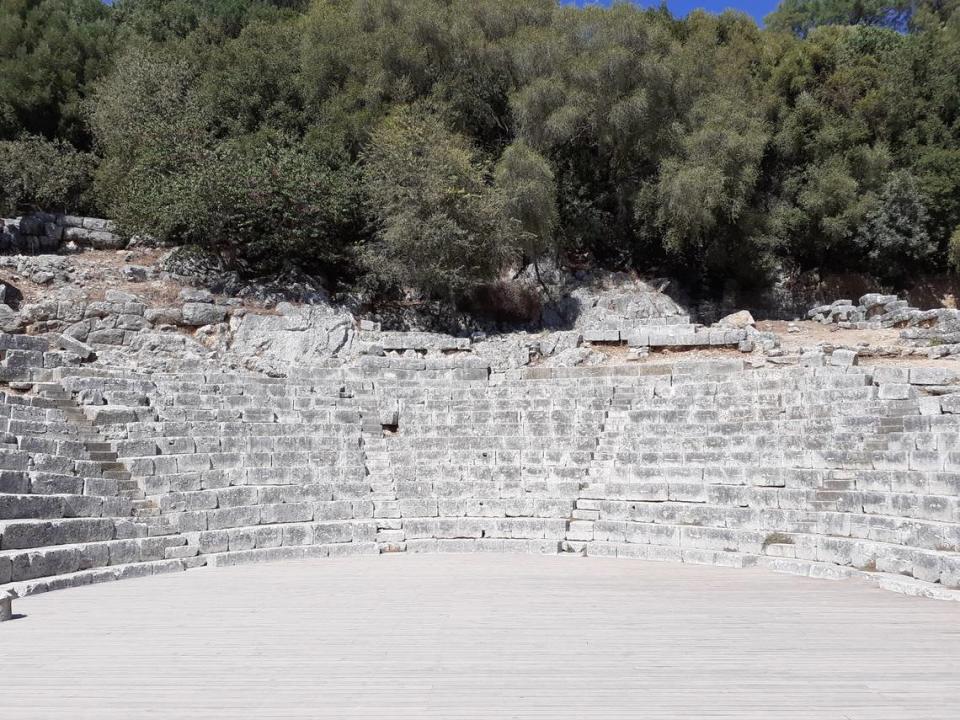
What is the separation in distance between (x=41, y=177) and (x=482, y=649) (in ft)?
71.9

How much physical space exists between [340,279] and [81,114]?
10731 mm

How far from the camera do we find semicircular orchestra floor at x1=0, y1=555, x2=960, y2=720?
4418 mm

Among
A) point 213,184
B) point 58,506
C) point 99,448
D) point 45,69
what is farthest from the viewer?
point 45,69

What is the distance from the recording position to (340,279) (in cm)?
2212

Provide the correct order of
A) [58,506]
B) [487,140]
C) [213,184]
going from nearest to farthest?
[58,506] < [213,184] < [487,140]

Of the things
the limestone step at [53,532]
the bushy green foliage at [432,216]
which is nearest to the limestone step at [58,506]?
the limestone step at [53,532]

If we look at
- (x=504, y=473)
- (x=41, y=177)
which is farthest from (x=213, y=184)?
(x=504, y=473)

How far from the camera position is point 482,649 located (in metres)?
5.62

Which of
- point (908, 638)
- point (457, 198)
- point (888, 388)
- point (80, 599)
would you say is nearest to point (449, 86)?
point (457, 198)

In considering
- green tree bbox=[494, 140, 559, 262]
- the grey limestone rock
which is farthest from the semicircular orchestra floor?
green tree bbox=[494, 140, 559, 262]

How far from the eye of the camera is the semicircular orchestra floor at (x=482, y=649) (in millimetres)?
4418

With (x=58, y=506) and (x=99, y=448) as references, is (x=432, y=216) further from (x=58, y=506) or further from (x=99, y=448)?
(x=58, y=506)

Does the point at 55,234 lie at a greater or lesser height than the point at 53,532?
greater

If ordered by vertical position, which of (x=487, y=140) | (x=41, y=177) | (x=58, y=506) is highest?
(x=487, y=140)
